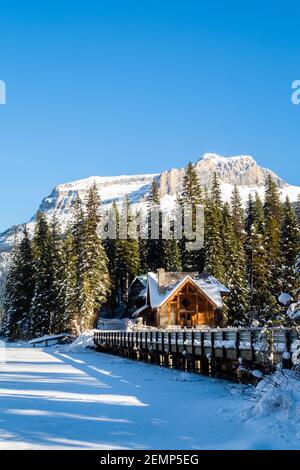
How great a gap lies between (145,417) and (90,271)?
141 feet

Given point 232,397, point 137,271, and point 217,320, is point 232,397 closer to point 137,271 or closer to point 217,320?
point 217,320

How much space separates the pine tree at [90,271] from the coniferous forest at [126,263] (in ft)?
0.34

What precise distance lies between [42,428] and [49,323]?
169 feet

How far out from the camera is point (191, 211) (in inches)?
2462

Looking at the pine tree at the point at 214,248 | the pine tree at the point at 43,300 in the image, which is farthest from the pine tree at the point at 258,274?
the pine tree at the point at 43,300

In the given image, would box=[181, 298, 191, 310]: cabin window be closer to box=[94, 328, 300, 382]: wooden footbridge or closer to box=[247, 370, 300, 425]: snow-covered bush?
box=[94, 328, 300, 382]: wooden footbridge

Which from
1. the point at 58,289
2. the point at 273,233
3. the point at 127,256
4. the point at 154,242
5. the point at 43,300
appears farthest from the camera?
the point at 154,242

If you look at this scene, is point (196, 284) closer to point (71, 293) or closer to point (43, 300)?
point (71, 293)

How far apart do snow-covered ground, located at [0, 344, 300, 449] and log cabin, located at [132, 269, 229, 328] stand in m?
31.4

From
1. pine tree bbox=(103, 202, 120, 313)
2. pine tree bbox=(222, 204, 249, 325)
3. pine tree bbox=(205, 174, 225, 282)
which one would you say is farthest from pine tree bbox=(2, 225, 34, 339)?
pine tree bbox=(222, 204, 249, 325)

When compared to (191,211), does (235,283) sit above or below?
below

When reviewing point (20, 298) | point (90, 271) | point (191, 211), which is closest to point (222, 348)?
point (90, 271)

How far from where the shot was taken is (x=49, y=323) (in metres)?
59.9

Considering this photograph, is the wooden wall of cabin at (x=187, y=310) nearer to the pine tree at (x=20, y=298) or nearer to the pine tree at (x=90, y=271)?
the pine tree at (x=90, y=271)
